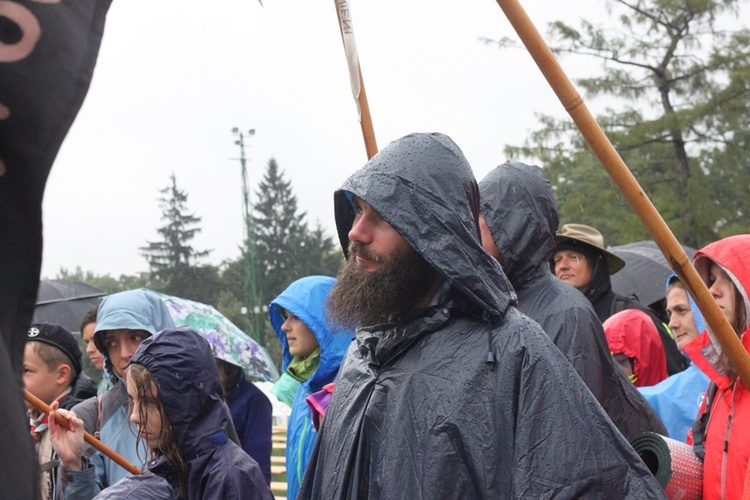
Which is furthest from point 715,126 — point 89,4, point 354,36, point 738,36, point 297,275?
point 297,275

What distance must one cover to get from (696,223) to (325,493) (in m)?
14.4

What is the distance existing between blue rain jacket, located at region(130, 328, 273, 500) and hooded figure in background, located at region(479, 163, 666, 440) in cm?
133

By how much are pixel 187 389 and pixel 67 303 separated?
9018mm

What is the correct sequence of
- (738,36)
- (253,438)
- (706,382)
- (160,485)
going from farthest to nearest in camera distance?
1. (738,36)
2. (253,438)
3. (706,382)
4. (160,485)

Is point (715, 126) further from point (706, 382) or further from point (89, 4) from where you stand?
point (89, 4)

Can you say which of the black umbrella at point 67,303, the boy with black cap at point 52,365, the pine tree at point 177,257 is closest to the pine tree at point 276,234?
the pine tree at point 177,257

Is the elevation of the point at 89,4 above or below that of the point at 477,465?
above

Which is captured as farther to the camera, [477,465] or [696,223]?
[696,223]

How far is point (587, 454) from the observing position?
256cm

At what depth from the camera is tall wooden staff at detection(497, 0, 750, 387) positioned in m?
2.63

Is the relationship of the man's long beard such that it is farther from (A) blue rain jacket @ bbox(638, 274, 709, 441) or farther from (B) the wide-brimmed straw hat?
(B) the wide-brimmed straw hat

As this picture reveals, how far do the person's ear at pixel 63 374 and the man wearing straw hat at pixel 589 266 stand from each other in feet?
10.1

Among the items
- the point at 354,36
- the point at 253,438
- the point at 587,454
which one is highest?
the point at 354,36

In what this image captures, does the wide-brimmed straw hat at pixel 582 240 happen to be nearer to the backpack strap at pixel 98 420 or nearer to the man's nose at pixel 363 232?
the backpack strap at pixel 98 420
